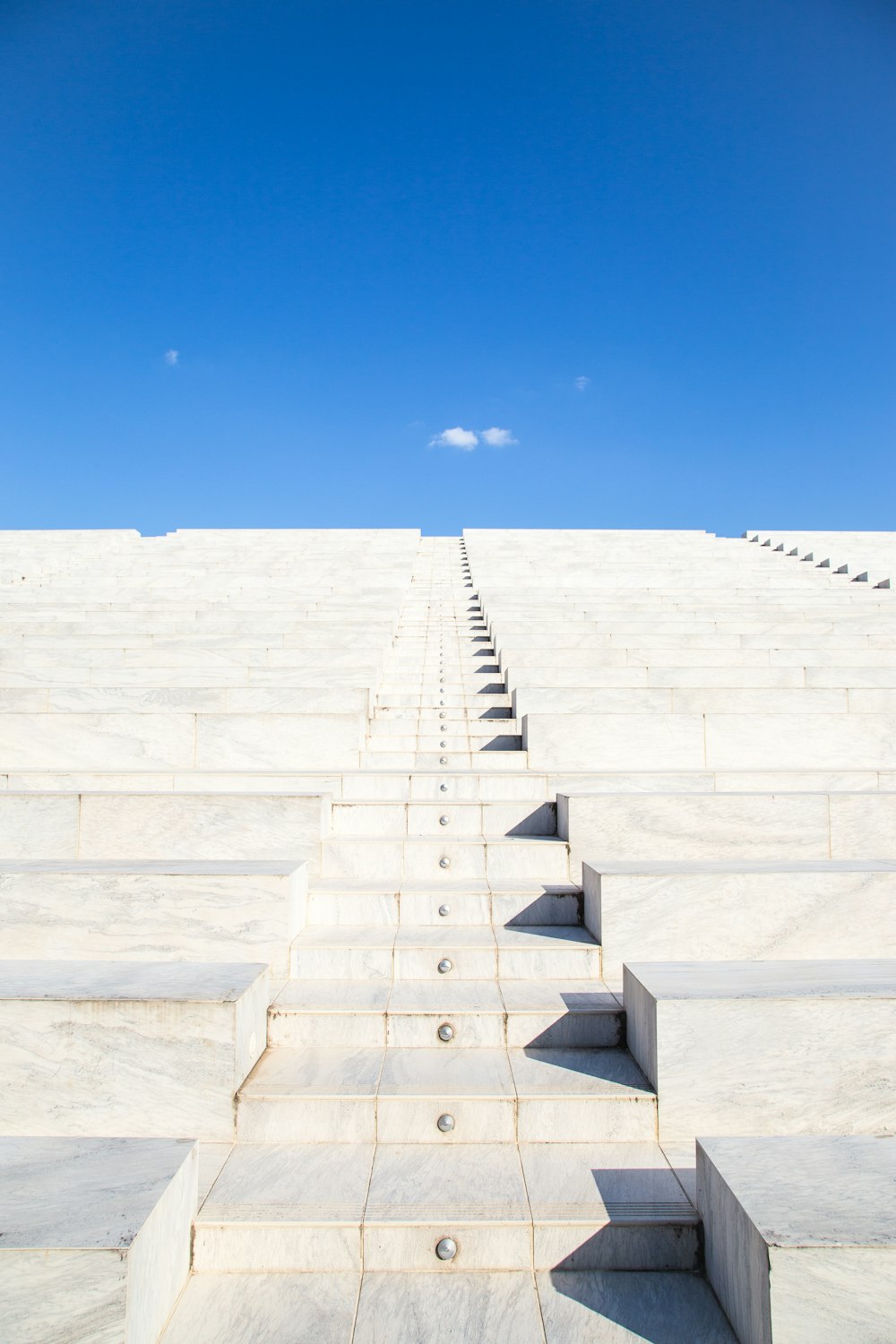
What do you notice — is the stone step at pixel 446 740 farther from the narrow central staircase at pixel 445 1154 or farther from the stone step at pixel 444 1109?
the stone step at pixel 444 1109

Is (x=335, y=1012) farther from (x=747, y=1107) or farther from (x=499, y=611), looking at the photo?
(x=499, y=611)

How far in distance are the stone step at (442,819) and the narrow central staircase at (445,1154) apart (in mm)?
632

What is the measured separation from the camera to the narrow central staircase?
261cm

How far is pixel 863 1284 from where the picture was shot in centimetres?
216

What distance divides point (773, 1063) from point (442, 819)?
2726mm

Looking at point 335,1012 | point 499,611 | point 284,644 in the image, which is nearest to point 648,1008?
point 335,1012

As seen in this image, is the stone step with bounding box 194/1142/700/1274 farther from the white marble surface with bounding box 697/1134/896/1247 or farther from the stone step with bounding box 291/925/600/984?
the stone step with bounding box 291/925/600/984

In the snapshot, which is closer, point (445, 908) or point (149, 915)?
point (149, 915)

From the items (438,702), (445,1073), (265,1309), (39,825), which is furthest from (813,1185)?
(438,702)

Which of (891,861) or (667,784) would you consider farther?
(667,784)

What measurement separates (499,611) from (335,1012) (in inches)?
326

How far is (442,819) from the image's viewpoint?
5.51 meters

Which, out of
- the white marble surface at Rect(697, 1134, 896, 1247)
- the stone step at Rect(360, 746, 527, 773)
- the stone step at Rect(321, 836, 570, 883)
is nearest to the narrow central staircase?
the stone step at Rect(321, 836, 570, 883)

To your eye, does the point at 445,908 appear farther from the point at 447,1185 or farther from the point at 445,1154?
the point at 447,1185
